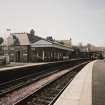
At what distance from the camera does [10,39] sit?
185ft

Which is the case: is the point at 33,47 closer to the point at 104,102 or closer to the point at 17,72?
the point at 17,72

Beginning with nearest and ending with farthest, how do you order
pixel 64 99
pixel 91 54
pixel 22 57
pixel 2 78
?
pixel 64 99, pixel 2 78, pixel 22 57, pixel 91 54

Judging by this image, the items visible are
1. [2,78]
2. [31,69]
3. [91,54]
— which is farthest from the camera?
[91,54]

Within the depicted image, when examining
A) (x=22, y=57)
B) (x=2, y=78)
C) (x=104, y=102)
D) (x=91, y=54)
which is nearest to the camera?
(x=104, y=102)

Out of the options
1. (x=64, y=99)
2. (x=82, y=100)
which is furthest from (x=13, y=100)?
(x=82, y=100)

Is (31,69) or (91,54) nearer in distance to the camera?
(31,69)

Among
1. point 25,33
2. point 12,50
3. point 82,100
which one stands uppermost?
point 25,33

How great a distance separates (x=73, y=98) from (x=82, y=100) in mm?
612

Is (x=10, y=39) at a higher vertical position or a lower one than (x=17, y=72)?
higher

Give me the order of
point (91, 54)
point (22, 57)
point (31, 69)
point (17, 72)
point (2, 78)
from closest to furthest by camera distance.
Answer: point (2, 78), point (17, 72), point (31, 69), point (22, 57), point (91, 54)

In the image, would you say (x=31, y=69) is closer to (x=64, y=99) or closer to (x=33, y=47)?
(x=64, y=99)

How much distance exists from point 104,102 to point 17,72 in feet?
49.2

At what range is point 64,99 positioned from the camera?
1066 cm

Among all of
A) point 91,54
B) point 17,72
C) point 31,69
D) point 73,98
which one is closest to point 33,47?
point 31,69
